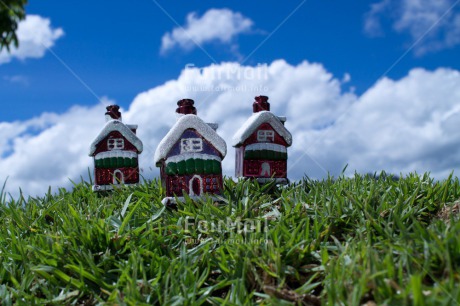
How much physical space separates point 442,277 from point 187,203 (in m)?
2.62

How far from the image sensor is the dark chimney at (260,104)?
6816mm

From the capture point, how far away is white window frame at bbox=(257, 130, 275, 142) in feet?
21.6

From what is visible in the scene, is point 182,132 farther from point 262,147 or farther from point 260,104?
point 260,104

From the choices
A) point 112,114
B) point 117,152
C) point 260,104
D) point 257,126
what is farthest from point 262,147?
point 112,114

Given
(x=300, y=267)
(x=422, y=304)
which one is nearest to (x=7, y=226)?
(x=300, y=267)

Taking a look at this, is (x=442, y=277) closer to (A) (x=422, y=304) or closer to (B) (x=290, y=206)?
(A) (x=422, y=304)

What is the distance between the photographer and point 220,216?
4.33 meters

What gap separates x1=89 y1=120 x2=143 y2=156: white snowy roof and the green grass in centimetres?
281

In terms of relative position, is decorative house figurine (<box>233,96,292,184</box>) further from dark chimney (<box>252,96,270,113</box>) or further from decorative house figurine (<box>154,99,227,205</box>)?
decorative house figurine (<box>154,99,227,205</box>)

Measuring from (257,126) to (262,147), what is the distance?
0.92 ft

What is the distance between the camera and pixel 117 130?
305 inches

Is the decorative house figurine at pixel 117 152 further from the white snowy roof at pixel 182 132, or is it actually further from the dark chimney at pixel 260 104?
the white snowy roof at pixel 182 132

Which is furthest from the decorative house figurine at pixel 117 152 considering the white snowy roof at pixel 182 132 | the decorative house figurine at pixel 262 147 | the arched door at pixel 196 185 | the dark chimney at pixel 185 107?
the arched door at pixel 196 185

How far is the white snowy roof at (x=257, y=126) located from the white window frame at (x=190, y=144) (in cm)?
113
